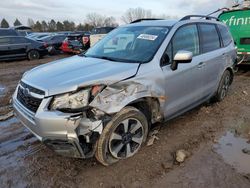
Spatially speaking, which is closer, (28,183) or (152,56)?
(28,183)

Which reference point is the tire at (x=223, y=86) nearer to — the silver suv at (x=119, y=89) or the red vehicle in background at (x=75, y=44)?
the silver suv at (x=119, y=89)

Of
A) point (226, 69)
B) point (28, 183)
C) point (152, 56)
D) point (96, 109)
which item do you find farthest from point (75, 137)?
point (226, 69)

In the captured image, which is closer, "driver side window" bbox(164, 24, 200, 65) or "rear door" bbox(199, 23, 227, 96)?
"driver side window" bbox(164, 24, 200, 65)

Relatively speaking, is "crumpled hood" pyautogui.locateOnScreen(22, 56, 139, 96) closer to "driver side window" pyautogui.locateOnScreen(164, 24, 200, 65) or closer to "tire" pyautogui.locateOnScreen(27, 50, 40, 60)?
"driver side window" pyautogui.locateOnScreen(164, 24, 200, 65)

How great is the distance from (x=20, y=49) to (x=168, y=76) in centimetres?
1255

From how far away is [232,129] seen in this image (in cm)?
472

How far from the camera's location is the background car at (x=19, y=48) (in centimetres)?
1397

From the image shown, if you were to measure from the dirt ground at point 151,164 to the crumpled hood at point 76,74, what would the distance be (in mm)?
1061

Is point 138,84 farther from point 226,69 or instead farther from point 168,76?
point 226,69

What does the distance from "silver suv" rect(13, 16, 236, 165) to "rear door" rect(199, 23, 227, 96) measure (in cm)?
2

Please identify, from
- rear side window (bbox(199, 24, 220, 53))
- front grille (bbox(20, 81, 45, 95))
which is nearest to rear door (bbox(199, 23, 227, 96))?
rear side window (bbox(199, 24, 220, 53))

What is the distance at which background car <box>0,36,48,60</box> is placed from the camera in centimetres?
1397

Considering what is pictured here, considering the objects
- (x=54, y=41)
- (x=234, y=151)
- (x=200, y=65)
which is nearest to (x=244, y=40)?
(x=200, y=65)

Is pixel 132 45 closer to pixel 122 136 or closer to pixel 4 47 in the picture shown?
pixel 122 136
